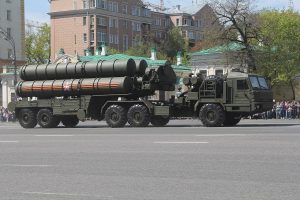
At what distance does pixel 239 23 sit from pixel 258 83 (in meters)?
27.6

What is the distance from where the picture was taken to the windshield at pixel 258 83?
29.9 meters

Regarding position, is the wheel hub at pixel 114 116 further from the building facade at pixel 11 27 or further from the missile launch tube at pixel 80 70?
the building facade at pixel 11 27

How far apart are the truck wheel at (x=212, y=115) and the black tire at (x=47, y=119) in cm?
861

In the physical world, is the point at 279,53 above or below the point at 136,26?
below

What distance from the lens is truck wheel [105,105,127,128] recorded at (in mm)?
30938

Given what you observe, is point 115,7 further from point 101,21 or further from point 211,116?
point 211,116

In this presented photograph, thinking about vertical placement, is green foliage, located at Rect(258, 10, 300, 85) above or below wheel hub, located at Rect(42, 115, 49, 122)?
above

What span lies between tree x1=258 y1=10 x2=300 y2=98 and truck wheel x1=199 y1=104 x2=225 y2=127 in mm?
29120

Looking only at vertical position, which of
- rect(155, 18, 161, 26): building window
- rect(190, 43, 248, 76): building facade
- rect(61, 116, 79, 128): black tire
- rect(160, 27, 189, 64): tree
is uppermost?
rect(155, 18, 161, 26): building window

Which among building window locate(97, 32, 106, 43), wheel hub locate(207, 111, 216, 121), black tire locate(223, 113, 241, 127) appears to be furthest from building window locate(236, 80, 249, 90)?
building window locate(97, 32, 106, 43)

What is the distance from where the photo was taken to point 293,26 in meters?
67.2

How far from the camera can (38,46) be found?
12050 cm

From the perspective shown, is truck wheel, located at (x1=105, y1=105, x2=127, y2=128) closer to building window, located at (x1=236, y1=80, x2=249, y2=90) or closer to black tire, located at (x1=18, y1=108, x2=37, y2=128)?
black tire, located at (x1=18, y1=108, x2=37, y2=128)
